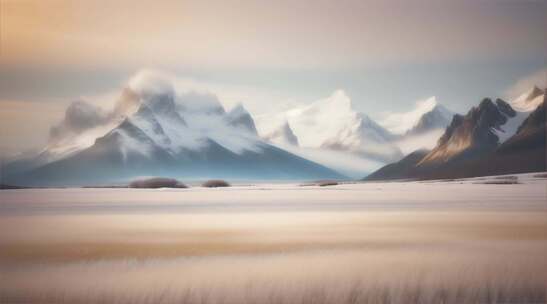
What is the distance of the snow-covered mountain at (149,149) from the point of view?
1727 centimetres

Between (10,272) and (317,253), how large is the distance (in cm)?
369

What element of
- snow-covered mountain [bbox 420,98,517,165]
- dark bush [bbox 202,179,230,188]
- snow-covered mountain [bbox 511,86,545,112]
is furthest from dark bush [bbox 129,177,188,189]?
snow-covered mountain [bbox 511,86,545,112]

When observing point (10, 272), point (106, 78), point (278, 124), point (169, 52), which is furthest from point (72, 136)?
point (10, 272)

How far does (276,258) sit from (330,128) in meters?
15.5

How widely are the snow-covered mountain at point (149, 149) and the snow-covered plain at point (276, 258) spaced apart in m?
6.50

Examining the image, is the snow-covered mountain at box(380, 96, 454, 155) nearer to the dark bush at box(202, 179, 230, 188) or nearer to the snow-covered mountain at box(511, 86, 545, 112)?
the snow-covered mountain at box(511, 86, 545, 112)

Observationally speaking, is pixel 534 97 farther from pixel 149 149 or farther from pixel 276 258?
pixel 149 149

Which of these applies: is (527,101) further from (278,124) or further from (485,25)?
(278,124)

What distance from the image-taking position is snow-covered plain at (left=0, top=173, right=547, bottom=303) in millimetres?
5234

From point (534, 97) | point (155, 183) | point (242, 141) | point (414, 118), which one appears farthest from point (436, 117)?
point (242, 141)

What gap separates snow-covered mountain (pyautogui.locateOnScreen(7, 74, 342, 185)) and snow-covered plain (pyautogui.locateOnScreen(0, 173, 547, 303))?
6.50 meters

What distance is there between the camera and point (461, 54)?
16.4m

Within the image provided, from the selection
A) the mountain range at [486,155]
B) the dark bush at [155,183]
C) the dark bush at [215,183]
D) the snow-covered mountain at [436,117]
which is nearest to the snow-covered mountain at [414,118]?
the snow-covered mountain at [436,117]

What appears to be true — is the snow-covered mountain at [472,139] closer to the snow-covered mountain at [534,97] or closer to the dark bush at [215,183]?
the snow-covered mountain at [534,97]
